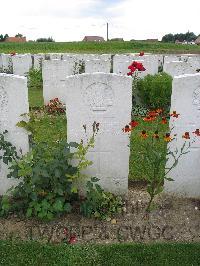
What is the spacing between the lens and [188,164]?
4.57 meters

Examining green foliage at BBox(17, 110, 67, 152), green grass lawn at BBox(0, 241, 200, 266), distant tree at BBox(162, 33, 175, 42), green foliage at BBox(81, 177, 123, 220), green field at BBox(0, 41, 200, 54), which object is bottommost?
green grass lawn at BBox(0, 241, 200, 266)

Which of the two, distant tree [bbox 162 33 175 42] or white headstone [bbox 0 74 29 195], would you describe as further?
distant tree [bbox 162 33 175 42]

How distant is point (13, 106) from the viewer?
4.27 m

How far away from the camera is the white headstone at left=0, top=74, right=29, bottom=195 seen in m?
4.19

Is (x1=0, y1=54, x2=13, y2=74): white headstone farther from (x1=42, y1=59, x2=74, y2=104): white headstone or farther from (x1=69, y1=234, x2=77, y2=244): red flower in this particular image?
(x1=69, y1=234, x2=77, y2=244): red flower

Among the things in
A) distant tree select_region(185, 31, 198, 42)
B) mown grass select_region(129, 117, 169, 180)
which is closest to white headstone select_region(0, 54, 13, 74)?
mown grass select_region(129, 117, 169, 180)

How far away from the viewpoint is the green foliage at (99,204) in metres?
4.20

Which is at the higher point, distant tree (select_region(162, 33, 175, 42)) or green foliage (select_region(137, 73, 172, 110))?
distant tree (select_region(162, 33, 175, 42))

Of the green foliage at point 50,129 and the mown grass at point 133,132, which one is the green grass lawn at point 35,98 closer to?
the mown grass at point 133,132

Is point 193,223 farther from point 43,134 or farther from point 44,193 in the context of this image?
point 43,134

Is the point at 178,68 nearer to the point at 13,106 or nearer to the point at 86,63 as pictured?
the point at 86,63

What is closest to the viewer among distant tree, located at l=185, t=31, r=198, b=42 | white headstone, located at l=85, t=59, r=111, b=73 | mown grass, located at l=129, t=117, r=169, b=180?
mown grass, located at l=129, t=117, r=169, b=180

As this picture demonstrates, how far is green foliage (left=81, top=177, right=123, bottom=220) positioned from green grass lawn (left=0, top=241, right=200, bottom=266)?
516 mm

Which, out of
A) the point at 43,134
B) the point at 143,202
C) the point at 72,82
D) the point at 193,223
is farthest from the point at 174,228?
the point at 43,134
